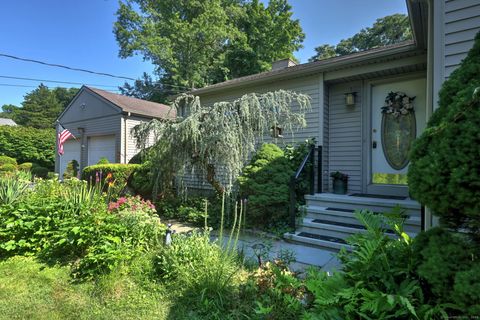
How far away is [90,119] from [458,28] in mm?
15826

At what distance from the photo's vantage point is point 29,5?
10.2 m

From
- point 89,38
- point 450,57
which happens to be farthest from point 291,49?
point 450,57

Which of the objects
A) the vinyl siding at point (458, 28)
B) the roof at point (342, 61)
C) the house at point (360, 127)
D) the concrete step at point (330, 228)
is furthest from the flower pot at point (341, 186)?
the vinyl siding at point (458, 28)

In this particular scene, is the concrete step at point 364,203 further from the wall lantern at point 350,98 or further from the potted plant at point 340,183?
the wall lantern at point 350,98

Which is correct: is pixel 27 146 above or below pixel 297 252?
above

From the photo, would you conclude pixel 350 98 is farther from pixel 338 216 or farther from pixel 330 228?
pixel 330 228

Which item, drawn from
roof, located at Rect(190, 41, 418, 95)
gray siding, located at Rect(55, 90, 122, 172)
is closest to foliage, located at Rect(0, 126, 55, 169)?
gray siding, located at Rect(55, 90, 122, 172)

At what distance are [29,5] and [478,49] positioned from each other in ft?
44.5

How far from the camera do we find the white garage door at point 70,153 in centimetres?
1532

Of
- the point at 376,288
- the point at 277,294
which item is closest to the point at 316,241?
the point at 277,294

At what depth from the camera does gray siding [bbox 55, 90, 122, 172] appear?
13.4 metres

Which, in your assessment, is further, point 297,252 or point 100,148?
point 100,148

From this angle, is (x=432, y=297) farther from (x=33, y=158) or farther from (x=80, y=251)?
(x=33, y=158)

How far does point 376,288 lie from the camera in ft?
6.09
